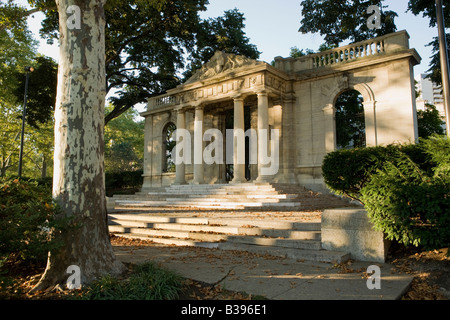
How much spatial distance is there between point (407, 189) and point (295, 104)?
14.3 m

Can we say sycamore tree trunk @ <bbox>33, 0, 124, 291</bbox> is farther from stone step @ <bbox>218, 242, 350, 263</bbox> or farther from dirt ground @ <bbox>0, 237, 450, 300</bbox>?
stone step @ <bbox>218, 242, 350, 263</bbox>

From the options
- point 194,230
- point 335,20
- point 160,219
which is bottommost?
point 194,230

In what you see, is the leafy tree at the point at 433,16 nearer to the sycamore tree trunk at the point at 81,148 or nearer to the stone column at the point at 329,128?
the stone column at the point at 329,128

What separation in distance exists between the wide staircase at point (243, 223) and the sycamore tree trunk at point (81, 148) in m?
3.36

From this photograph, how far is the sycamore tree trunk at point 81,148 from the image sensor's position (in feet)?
15.3

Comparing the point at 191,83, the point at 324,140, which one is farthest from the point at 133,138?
the point at 324,140

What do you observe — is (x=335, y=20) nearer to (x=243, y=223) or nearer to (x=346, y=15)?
(x=346, y=15)

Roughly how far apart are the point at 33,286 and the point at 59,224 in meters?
1.11

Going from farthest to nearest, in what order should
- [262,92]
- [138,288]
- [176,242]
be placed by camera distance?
[262,92]
[176,242]
[138,288]

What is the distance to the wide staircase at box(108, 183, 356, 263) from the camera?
691 cm

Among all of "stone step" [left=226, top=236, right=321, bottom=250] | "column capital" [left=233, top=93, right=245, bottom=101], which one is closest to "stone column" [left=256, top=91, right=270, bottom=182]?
"column capital" [left=233, top=93, right=245, bottom=101]

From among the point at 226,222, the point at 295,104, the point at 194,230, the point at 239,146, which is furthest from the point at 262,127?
the point at 194,230

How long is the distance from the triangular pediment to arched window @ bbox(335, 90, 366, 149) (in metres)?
7.00

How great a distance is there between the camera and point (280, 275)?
5.07 metres
